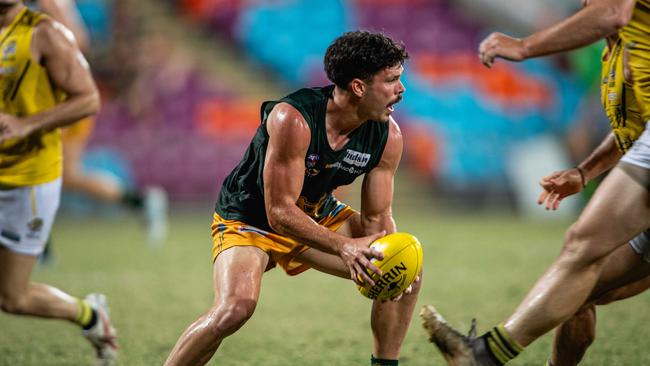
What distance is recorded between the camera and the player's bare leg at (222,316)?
4164 millimetres

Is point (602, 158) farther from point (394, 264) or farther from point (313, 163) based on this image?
point (313, 163)

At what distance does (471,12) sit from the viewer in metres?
19.4

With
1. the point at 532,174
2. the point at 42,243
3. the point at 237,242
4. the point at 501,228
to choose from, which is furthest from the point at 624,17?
the point at 532,174

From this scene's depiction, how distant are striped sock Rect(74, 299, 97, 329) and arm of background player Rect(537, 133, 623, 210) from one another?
2953 millimetres

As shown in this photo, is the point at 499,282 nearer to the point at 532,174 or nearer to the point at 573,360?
the point at 573,360

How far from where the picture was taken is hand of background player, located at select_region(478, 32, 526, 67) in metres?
3.74

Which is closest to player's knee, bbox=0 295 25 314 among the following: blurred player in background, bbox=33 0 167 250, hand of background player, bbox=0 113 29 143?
hand of background player, bbox=0 113 29 143

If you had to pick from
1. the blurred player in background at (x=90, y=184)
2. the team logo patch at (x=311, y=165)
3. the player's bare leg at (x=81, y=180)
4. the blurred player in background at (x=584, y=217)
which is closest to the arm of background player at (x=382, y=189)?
the team logo patch at (x=311, y=165)

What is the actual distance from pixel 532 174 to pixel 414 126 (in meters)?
2.59

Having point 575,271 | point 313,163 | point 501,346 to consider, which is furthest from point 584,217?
point 313,163

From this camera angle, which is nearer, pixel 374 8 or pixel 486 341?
pixel 486 341

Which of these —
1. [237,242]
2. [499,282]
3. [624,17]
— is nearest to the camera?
[624,17]

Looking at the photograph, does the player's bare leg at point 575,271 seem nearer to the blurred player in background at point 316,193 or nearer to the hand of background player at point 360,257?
the hand of background player at point 360,257

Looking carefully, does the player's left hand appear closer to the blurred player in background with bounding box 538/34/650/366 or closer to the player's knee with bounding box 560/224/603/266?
the blurred player in background with bounding box 538/34/650/366
